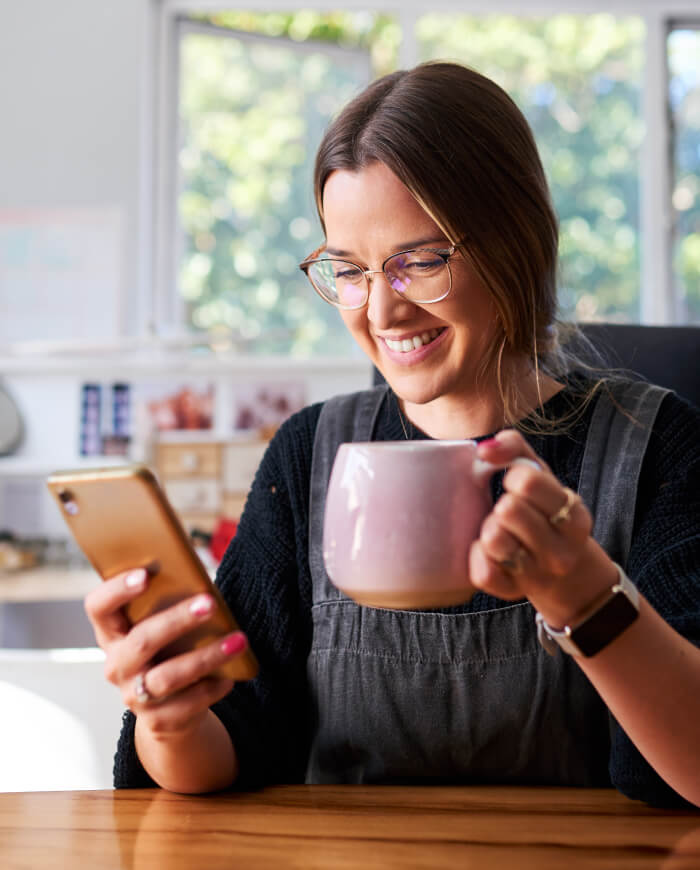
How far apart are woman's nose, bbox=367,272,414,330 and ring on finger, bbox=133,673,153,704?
410 millimetres

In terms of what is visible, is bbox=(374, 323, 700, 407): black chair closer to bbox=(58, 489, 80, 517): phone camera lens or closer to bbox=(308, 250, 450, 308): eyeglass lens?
bbox=(308, 250, 450, 308): eyeglass lens

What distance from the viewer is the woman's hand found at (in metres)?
0.53

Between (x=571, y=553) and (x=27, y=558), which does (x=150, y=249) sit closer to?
(x=27, y=558)

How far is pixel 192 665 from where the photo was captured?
0.63 meters

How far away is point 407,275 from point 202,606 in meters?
0.41

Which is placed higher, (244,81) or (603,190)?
(244,81)

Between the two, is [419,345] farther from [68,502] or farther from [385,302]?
[68,502]

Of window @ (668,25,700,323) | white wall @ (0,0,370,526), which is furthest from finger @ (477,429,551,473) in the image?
window @ (668,25,700,323)

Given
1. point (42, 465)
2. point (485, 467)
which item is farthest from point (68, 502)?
point (42, 465)

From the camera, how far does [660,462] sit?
94cm

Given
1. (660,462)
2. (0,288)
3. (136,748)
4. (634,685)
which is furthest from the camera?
(0,288)

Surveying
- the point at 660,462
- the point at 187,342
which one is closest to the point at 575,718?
the point at 660,462

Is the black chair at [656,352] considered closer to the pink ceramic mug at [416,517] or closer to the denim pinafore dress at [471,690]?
the denim pinafore dress at [471,690]

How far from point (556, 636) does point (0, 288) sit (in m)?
2.83
